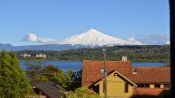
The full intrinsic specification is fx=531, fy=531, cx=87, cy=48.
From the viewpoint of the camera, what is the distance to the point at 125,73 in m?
50.8

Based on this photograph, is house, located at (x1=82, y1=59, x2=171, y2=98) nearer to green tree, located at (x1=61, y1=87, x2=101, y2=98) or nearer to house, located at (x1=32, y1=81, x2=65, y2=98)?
house, located at (x1=32, y1=81, x2=65, y2=98)

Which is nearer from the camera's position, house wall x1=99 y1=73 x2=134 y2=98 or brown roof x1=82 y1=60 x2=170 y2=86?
house wall x1=99 y1=73 x2=134 y2=98

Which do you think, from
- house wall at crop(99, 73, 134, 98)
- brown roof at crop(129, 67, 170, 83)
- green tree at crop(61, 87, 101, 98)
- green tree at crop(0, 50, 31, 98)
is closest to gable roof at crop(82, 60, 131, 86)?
brown roof at crop(129, 67, 170, 83)

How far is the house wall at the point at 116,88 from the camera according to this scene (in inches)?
1881

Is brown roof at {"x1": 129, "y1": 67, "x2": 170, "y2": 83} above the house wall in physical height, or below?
above

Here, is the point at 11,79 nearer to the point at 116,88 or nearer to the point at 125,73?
the point at 116,88

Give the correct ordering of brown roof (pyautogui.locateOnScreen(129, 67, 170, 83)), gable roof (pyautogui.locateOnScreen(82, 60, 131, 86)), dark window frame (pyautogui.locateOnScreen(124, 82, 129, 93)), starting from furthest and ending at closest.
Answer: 1. brown roof (pyautogui.locateOnScreen(129, 67, 170, 83))
2. gable roof (pyautogui.locateOnScreen(82, 60, 131, 86))
3. dark window frame (pyautogui.locateOnScreen(124, 82, 129, 93))

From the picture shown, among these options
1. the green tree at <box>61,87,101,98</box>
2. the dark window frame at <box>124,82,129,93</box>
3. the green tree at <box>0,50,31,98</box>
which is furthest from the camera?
the dark window frame at <box>124,82,129,93</box>

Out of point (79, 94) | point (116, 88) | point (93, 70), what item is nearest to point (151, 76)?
point (116, 88)

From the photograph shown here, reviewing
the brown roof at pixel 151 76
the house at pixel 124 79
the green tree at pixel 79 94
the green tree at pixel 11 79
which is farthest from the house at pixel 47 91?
the green tree at pixel 11 79

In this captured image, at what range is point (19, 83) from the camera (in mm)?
40500

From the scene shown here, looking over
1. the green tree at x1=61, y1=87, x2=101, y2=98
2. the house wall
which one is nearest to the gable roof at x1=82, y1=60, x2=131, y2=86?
the house wall

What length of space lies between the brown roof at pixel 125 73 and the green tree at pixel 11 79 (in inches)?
391

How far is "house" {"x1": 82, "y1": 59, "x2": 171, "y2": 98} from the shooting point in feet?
157
